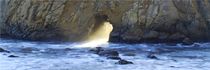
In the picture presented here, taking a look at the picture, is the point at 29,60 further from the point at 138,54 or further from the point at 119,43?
the point at 119,43

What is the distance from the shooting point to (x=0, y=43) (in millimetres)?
54219

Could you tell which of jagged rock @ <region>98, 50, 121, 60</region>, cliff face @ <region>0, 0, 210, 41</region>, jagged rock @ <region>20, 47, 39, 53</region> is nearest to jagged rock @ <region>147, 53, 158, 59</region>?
jagged rock @ <region>98, 50, 121, 60</region>

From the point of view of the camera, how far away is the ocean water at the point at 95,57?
3519 centimetres

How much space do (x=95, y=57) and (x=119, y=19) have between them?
14575 millimetres

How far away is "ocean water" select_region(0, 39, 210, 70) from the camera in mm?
35188

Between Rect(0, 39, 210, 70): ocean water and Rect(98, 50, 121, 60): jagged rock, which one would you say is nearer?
Rect(0, 39, 210, 70): ocean water

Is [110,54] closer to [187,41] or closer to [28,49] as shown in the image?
[28,49]

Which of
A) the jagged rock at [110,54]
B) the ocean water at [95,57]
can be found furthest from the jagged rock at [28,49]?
the jagged rock at [110,54]

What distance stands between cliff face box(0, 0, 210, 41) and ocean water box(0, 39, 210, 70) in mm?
2494

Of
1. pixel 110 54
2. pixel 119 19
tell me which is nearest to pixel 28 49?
pixel 110 54

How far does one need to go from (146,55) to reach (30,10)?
1986 centimetres

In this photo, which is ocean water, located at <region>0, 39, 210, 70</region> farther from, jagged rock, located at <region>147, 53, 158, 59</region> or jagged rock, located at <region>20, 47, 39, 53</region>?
jagged rock, located at <region>147, 53, 158, 59</region>

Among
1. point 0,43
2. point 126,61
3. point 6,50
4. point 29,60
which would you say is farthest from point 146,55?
point 0,43

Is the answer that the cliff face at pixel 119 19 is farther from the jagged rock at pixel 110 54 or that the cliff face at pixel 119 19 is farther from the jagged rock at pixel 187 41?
the jagged rock at pixel 110 54
